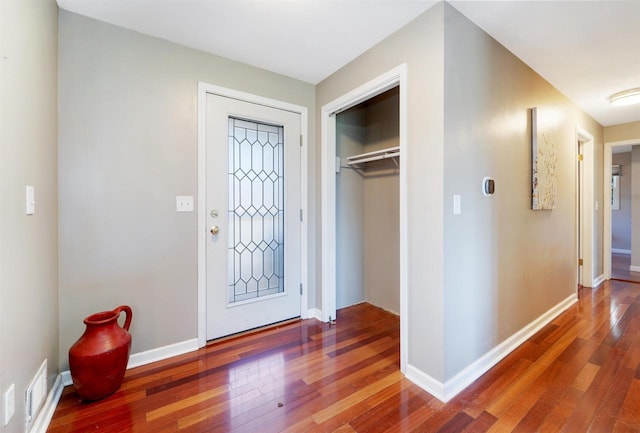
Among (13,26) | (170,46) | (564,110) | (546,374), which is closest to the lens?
(13,26)

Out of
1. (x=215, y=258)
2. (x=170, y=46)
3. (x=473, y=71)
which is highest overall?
(x=170, y=46)

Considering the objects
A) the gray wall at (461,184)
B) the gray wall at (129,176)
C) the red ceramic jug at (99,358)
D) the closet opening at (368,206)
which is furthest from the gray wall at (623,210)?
the red ceramic jug at (99,358)

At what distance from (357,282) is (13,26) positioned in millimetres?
3108

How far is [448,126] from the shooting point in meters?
1.68

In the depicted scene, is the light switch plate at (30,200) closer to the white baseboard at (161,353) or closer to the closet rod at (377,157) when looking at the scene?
the white baseboard at (161,353)

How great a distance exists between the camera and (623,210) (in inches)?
252

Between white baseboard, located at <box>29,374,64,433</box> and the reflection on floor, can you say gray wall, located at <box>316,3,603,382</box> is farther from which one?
the reflection on floor

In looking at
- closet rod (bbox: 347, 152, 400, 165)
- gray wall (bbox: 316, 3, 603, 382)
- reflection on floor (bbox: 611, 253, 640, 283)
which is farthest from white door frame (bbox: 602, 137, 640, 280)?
closet rod (bbox: 347, 152, 400, 165)

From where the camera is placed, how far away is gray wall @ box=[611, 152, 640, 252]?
20.2 ft

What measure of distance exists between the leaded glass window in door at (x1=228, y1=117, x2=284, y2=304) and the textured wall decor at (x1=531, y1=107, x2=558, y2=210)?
218 cm

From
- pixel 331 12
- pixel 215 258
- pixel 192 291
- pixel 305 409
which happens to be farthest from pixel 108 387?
pixel 331 12

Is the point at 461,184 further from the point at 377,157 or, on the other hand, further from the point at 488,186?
the point at 377,157

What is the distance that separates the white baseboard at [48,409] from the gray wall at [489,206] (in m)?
2.15

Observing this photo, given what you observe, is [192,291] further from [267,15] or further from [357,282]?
[267,15]
